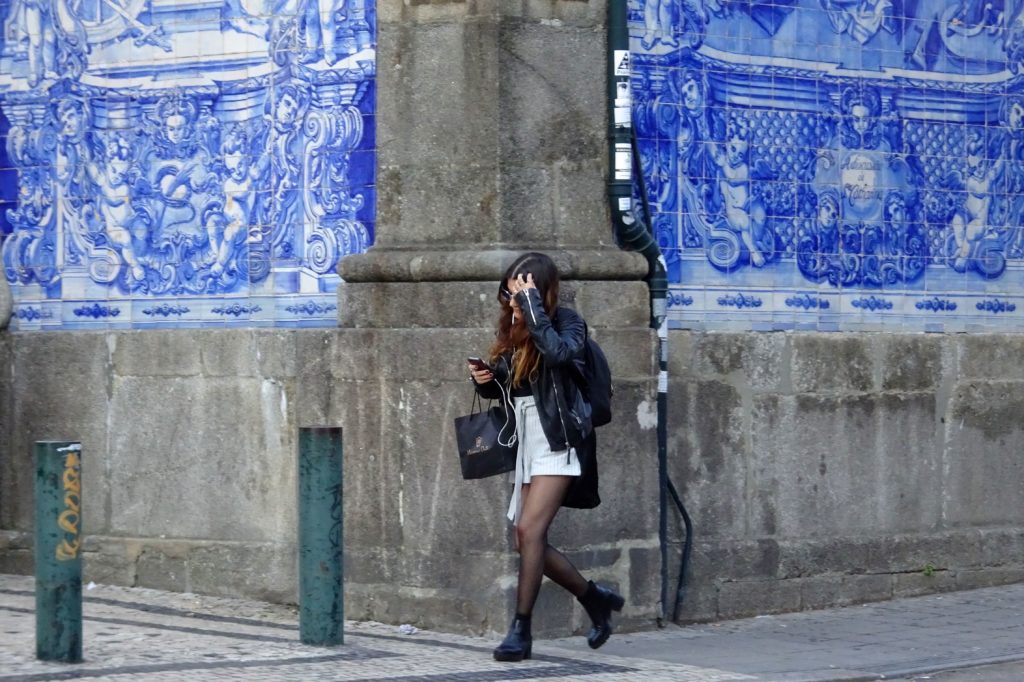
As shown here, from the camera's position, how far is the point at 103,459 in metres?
10.1

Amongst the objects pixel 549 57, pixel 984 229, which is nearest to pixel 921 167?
pixel 984 229

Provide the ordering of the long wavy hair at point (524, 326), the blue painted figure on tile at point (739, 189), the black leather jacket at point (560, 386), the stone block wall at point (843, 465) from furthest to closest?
1. the blue painted figure on tile at point (739, 189)
2. the stone block wall at point (843, 465)
3. the long wavy hair at point (524, 326)
4. the black leather jacket at point (560, 386)

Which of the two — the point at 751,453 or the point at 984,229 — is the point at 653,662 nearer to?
the point at 751,453

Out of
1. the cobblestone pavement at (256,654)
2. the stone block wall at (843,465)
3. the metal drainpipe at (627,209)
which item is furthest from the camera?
the stone block wall at (843,465)

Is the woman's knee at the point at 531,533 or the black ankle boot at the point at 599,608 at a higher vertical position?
the woman's knee at the point at 531,533

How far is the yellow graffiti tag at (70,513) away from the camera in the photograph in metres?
7.60

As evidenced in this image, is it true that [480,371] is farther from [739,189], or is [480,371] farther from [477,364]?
[739,189]

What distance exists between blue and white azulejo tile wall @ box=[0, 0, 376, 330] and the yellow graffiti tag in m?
2.13

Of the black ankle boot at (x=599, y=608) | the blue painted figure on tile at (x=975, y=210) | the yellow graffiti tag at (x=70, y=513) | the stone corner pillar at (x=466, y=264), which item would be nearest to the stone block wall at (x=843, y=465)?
the blue painted figure on tile at (x=975, y=210)

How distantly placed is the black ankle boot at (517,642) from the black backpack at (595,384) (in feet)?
2.90

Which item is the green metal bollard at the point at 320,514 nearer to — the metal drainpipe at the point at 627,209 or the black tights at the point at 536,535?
the black tights at the point at 536,535

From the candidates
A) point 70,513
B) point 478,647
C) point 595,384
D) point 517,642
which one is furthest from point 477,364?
point 70,513

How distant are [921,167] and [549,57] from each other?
2.64 meters

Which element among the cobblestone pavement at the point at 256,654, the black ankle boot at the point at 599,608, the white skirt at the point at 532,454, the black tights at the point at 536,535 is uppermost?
the white skirt at the point at 532,454
